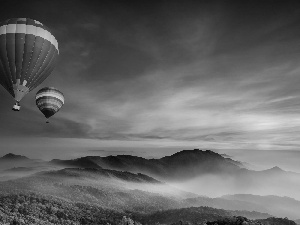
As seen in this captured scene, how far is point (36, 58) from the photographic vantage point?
57.5 m

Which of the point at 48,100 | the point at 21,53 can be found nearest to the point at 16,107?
the point at 21,53

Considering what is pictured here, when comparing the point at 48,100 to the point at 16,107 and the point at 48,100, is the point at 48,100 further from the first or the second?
the point at 16,107

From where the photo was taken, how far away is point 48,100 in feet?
253

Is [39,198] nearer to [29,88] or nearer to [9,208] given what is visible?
[9,208]

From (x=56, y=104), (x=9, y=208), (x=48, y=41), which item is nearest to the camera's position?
(x=9, y=208)

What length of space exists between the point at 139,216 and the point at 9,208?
27082mm

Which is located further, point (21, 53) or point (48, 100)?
point (48, 100)

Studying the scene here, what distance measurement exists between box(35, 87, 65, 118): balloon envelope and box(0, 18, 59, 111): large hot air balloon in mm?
17930

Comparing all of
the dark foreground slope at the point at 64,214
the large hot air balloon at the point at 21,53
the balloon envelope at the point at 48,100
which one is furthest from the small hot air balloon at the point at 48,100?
the dark foreground slope at the point at 64,214

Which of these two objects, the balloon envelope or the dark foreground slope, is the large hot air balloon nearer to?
the balloon envelope

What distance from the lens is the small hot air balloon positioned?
252 ft

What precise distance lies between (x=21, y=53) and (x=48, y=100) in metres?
23.0

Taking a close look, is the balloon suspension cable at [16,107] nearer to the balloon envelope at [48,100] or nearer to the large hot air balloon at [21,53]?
the large hot air balloon at [21,53]

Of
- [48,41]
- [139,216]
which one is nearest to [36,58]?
[48,41]
